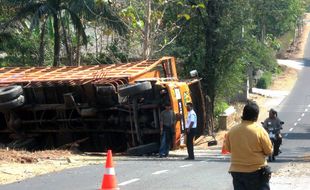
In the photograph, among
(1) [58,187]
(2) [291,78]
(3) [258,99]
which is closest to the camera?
(1) [58,187]

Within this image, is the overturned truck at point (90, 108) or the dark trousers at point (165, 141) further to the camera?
the overturned truck at point (90, 108)

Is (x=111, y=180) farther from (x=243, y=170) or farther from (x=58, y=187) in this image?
(x=243, y=170)

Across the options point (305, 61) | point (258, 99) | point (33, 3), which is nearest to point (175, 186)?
point (33, 3)

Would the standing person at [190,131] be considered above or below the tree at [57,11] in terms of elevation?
below

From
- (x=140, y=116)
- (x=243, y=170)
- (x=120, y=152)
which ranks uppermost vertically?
(x=243, y=170)

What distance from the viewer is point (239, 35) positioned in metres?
31.5

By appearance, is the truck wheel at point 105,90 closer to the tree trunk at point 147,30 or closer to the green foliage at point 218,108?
the tree trunk at point 147,30

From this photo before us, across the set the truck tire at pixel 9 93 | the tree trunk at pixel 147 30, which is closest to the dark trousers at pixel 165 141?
the truck tire at pixel 9 93

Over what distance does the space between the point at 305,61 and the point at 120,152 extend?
69050 mm

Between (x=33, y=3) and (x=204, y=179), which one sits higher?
(x=33, y=3)

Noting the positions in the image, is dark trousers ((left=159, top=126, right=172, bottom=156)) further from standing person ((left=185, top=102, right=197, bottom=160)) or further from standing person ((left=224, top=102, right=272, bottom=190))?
standing person ((left=224, top=102, right=272, bottom=190))

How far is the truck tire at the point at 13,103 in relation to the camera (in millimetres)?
Answer: 18188

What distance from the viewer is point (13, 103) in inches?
723

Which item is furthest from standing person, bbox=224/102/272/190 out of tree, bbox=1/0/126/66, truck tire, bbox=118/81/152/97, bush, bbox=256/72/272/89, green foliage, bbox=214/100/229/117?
bush, bbox=256/72/272/89
